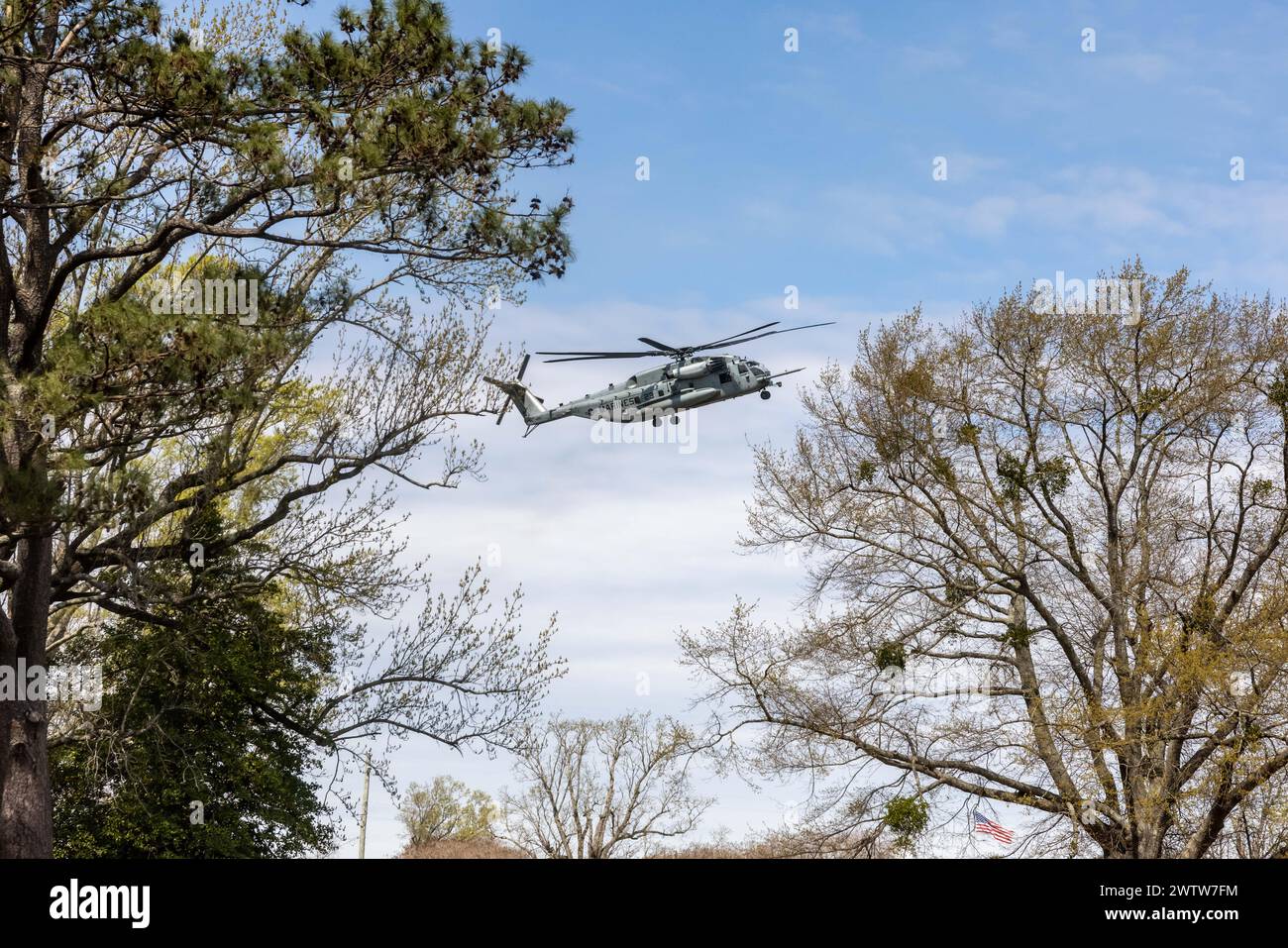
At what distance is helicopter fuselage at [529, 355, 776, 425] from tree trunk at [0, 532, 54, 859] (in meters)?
11.6

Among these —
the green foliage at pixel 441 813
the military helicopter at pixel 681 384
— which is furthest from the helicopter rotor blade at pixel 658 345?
the green foliage at pixel 441 813

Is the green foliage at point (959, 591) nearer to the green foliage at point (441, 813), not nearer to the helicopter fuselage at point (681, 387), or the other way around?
the helicopter fuselage at point (681, 387)

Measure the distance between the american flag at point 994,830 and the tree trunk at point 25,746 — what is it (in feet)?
48.7

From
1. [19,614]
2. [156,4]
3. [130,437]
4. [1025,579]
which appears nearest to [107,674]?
[19,614]

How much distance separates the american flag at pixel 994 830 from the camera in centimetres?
2097

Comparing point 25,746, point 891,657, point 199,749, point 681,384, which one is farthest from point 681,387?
point 25,746

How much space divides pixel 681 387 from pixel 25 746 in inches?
501

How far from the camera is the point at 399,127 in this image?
12.1m

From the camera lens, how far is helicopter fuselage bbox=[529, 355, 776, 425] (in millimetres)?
22203

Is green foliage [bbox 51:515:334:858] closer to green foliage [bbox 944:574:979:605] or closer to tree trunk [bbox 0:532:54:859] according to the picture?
tree trunk [bbox 0:532:54:859]

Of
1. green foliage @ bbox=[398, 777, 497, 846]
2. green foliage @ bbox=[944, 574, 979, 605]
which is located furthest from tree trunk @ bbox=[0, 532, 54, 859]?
green foliage @ bbox=[398, 777, 497, 846]

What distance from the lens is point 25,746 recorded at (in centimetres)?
1442
